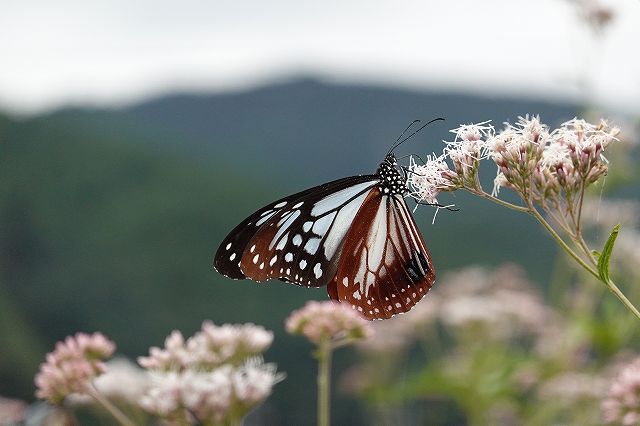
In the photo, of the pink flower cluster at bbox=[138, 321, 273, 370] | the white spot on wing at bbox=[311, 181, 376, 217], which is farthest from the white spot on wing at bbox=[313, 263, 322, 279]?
the pink flower cluster at bbox=[138, 321, 273, 370]

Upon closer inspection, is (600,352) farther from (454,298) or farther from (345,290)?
(345,290)

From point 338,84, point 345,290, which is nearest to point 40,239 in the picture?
point 345,290

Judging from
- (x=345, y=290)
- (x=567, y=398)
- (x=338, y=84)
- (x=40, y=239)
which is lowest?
(x=567, y=398)

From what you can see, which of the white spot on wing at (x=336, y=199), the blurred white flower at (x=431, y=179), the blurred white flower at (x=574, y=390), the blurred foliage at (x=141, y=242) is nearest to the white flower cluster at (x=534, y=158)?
the blurred white flower at (x=431, y=179)

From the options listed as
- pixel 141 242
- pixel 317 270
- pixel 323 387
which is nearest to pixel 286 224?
pixel 317 270

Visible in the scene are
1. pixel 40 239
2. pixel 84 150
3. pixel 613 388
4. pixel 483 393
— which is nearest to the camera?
pixel 613 388

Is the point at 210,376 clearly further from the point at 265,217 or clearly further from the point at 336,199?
the point at 336,199

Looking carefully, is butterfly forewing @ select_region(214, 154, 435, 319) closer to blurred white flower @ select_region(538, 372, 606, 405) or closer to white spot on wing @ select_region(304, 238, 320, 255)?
white spot on wing @ select_region(304, 238, 320, 255)
